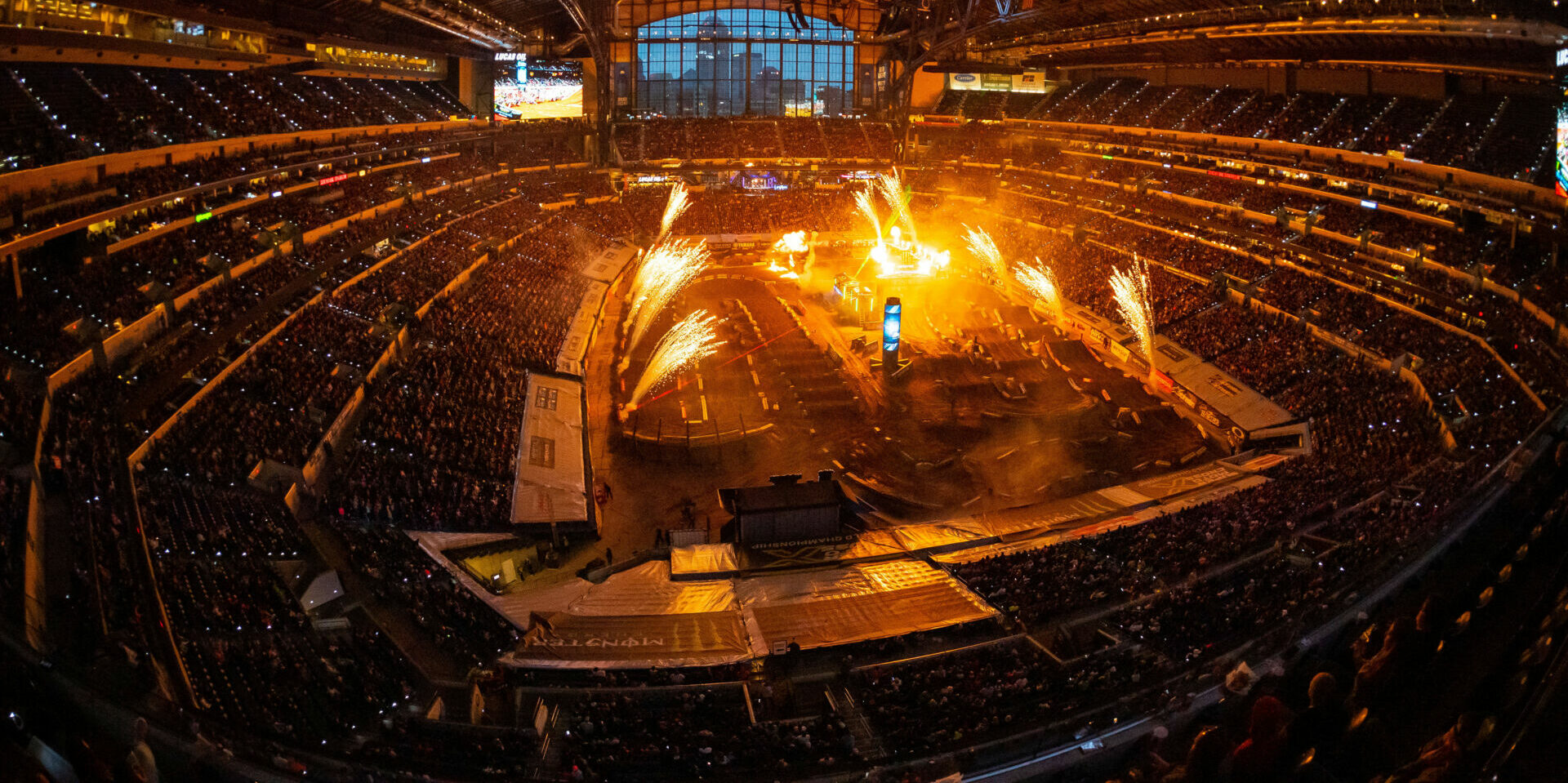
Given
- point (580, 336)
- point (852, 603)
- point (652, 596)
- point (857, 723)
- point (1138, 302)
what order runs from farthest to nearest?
point (1138, 302) < point (580, 336) < point (652, 596) < point (852, 603) < point (857, 723)

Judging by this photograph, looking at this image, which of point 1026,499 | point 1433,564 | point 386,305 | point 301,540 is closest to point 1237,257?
point 1026,499

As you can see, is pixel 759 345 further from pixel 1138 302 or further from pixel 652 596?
pixel 652 596

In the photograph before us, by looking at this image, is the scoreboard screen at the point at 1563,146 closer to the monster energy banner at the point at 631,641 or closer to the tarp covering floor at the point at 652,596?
the tarp covering floor at the point at 652,596

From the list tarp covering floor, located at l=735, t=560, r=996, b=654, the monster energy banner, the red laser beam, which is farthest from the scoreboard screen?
the red laser beam

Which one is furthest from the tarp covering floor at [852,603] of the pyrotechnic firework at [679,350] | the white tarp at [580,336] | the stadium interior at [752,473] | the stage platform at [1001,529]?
the white tarp at [580,336]

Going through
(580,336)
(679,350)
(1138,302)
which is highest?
(1138,302)

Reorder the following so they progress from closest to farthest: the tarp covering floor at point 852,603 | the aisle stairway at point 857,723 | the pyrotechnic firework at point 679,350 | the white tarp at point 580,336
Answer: the aisle stairway at point 857,723 → the tarp covering floor at point 852,603 → the white tarp at point 580,336 → the pyrotechnic firework at point 679,350

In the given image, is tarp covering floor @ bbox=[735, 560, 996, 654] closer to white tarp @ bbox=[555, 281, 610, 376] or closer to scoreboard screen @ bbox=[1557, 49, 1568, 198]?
white tarp @ bbox=[555, 281, 610, 376]

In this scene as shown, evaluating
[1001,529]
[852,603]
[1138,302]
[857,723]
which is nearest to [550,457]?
[852,603]
